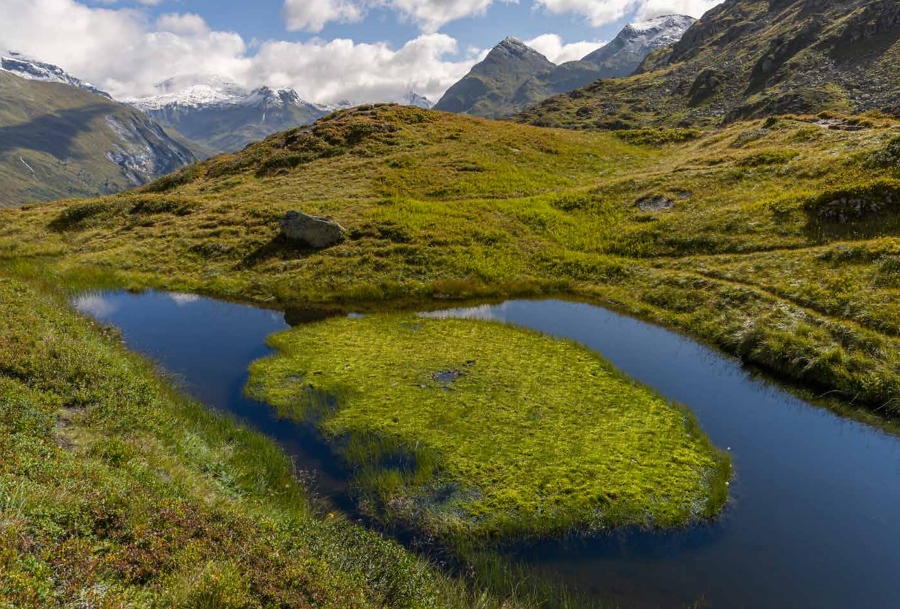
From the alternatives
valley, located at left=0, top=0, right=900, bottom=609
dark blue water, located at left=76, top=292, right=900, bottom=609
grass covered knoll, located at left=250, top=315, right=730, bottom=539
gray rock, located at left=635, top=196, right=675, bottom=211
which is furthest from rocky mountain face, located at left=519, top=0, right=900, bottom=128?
grass covered knoll, located at left=250, top=315, right=730, bottom=539

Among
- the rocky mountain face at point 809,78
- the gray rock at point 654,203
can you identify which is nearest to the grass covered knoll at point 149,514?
the gray rock at point 654,203

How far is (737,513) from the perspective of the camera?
552 inches

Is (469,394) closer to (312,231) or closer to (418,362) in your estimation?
(418,362)

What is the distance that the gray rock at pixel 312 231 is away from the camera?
41.7m

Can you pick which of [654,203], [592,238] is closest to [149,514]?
[592,238]

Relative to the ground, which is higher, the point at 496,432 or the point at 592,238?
the point at 592,238

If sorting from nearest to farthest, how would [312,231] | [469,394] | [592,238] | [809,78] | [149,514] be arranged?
[149,514], [469,394], [312,231], [592,238], [809,78]

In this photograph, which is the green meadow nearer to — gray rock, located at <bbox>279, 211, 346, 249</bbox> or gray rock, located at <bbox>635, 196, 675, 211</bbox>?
gray rock, located at <bbox>635, 196, 675, 211</bbox>

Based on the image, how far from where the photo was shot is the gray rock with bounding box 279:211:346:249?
41.7 metres

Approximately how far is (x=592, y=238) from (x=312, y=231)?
25116 mm

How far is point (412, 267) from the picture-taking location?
38.3 m

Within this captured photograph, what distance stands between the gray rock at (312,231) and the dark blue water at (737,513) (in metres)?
16.9

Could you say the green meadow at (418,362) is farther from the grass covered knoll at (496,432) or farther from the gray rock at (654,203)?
the gray rock at (654,203)

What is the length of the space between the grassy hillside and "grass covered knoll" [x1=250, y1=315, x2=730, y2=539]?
9.16 metres
